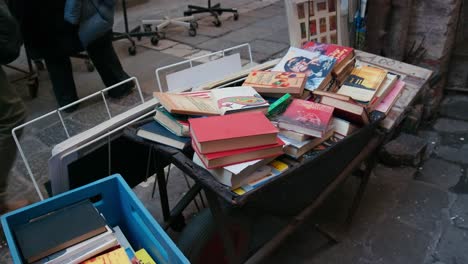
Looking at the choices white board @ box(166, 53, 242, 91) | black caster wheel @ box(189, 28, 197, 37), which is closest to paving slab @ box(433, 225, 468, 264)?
white board @ box(166, 53, 242, 91)

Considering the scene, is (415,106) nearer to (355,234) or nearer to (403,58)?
(403,58)

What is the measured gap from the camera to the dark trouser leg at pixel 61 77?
10.0 ft

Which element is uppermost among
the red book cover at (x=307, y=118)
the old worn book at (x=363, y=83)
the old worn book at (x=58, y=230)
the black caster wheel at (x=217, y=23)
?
the red book cover at (x=307, y=118)

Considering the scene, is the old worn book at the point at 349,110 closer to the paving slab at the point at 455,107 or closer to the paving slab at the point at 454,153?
the paving slab at the point at 454,153

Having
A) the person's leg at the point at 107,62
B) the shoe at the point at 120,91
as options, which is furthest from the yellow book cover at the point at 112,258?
the shoe at the point at 120,91

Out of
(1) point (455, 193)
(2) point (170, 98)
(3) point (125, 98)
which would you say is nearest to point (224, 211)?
(2) point (170, 98)

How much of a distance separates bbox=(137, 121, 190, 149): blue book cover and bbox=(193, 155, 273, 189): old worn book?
10cm

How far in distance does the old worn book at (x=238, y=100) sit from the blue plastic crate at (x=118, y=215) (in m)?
0.43

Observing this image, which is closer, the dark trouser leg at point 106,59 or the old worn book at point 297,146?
the old worn book at point 297,146

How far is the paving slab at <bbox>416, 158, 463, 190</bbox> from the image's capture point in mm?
2402

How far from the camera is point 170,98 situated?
142 cm

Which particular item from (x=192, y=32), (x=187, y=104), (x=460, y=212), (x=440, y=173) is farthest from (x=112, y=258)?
(x=192, y=32)

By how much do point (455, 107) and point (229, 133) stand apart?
2.61 metres

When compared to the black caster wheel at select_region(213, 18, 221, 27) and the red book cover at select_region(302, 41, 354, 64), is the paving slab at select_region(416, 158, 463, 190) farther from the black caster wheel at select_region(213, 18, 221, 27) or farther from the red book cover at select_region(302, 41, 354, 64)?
the black caster wheel at select_region(213, 18, 221, 27)
